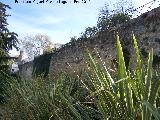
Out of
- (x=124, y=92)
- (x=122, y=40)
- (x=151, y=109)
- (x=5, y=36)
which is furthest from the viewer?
(x=5, y=36)

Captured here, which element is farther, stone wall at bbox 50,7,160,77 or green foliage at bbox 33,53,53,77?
green foliage at bbox 33,53,53,77

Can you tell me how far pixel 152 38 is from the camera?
7.45m

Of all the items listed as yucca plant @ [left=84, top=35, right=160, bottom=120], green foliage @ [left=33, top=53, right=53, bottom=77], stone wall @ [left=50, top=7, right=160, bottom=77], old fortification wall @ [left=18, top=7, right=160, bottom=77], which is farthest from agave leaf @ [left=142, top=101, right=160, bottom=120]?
green foliage @ [left=33, top=53, right=53, bottom=77]

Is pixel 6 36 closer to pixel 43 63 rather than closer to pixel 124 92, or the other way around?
pixel 43 63

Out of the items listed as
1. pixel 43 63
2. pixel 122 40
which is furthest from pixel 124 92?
pixel 43 63

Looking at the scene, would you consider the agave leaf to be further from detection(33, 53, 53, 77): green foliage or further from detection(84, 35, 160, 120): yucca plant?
detection(33, 53, 53, 77): green foliage

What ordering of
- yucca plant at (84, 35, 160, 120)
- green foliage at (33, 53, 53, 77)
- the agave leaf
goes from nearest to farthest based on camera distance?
the agave leaf < yucca plant at (84, 35, 160, 120) < green foliage at (33, 53, 53, 77)

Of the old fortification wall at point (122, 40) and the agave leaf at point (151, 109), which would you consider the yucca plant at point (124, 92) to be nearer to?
the agave leaf at point (151, 109)

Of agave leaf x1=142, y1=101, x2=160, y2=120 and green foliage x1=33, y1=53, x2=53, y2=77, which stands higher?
agave leaf x1=142, y1=101, x2=160, y2=120

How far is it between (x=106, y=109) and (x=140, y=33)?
5.76 m

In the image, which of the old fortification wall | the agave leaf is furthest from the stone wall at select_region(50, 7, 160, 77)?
the agave leaf

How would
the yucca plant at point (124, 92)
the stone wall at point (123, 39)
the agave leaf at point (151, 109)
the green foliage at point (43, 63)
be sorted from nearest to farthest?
the agave leaf at point (151, 109) → the yucca plant at point (124, 92) → the stone wall at point (123, 39) → the green foliage at point (43, 63)

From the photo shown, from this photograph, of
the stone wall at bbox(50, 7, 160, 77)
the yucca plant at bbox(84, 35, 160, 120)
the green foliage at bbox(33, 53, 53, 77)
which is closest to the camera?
the yucca plant at bbox(84, 35, 160, 120)


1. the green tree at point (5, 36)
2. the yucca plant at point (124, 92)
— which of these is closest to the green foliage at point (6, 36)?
the green tree at point (5, 36)
